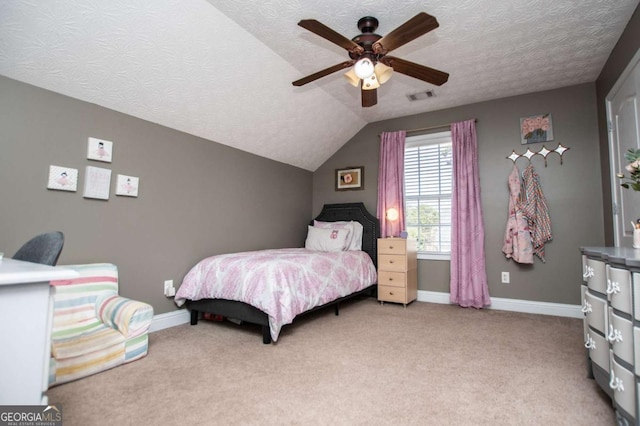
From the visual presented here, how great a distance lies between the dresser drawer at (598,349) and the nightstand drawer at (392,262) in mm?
2052

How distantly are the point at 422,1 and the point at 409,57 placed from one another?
2.47ft

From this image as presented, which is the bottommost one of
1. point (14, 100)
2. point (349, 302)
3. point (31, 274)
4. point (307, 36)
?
point (349, 302)

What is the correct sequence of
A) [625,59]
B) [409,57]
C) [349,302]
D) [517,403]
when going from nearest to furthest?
[517,403], [625,59], [409,57], [349,302]

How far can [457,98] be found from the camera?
389 cm

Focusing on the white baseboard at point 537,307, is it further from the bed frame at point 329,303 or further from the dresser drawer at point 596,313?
the dresser drawer at point 596,313

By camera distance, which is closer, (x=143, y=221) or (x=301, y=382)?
(x=301, y=382)

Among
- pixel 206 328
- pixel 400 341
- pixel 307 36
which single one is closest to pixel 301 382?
pixel 400 341

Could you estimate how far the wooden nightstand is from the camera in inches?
151

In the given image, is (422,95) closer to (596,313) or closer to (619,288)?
(596,313)

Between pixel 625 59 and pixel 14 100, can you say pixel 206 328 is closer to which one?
pixel 14 100

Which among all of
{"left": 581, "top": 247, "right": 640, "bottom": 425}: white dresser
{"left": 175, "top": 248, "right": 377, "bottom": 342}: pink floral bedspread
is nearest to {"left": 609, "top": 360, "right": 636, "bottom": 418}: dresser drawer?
{"left": 581, "top": 247, "right": 640, "bottom": 425}: white dresser

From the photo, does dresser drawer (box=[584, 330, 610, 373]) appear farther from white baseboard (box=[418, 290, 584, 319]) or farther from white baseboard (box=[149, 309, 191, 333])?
white baseboard (box=[149, 309, 191, 333])

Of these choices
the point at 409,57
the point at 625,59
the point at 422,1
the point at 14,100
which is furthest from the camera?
the point at 409,57

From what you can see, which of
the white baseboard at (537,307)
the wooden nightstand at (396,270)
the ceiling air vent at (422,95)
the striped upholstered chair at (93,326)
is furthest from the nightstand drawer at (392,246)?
the striped upholstered chair at (93,326)
